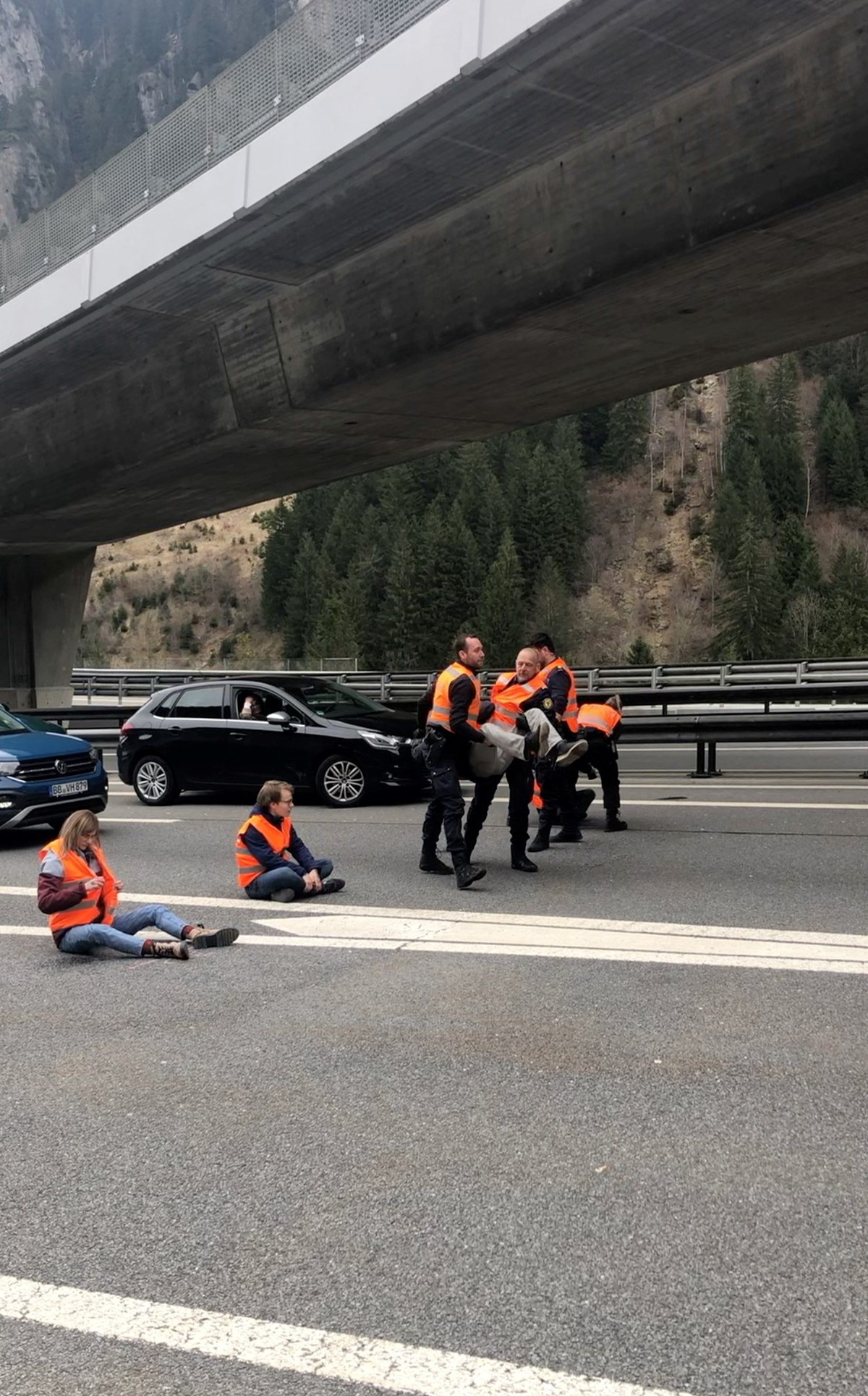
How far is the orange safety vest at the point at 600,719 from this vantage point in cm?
1185

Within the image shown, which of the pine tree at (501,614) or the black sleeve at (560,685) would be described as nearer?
the black sleeve at (560,685)

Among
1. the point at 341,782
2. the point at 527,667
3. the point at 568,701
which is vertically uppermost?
the point at 527,667

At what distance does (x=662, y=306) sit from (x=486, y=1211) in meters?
12.0

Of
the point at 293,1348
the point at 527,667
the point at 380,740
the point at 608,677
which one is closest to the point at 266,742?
the point at 380,740

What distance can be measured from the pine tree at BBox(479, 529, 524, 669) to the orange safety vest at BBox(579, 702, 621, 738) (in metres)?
97.8

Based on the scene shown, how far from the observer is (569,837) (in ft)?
37.3

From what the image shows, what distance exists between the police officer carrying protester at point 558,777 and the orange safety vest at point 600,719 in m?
0.19

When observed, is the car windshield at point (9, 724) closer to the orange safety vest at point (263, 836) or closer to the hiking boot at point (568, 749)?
the orange safety vest at point (263, 836)

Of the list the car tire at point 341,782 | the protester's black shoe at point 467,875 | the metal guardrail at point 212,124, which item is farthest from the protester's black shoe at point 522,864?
the metal guardrail at point 212,124

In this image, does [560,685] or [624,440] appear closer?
[560,685]

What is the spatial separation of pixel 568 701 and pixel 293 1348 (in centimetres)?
818

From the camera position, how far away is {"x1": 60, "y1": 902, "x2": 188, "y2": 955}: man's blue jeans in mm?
7734

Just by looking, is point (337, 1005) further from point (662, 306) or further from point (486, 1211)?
point (662, 306)

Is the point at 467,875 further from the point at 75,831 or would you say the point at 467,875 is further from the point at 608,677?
the point at 608,677
